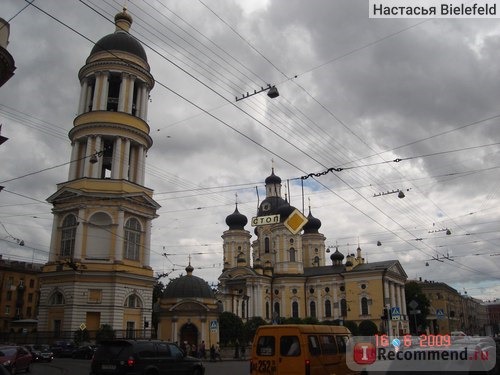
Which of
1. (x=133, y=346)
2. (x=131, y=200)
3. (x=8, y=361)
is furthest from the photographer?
(x=131, y=200)

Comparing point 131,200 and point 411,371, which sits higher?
point 131,200

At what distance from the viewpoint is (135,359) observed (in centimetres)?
1429

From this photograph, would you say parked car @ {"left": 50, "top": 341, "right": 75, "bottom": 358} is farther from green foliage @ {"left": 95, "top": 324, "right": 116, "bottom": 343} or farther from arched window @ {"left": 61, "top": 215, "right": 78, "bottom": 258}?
arched window @ {"left": 61, "top": 215, "right": 78, "bottom": 258}

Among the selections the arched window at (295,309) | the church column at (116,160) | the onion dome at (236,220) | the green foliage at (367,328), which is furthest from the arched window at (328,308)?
the church column at (116,160)

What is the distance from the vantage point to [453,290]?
404 ft

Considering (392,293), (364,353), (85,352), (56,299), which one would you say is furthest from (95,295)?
(392,293)

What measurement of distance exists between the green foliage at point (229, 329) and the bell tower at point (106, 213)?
18415 mm

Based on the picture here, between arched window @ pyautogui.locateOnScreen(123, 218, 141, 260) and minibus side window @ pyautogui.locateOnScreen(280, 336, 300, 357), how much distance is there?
31374mm

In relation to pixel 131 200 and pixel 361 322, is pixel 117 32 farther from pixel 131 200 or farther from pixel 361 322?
pixel 361 322

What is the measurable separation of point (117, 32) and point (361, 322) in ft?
181

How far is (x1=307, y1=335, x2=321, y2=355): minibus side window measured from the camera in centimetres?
1311

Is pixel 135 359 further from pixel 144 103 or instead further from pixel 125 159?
pixel 144 103

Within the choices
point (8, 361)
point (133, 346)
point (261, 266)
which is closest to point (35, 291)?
point (261, 266)

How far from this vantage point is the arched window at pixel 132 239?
42.7m
